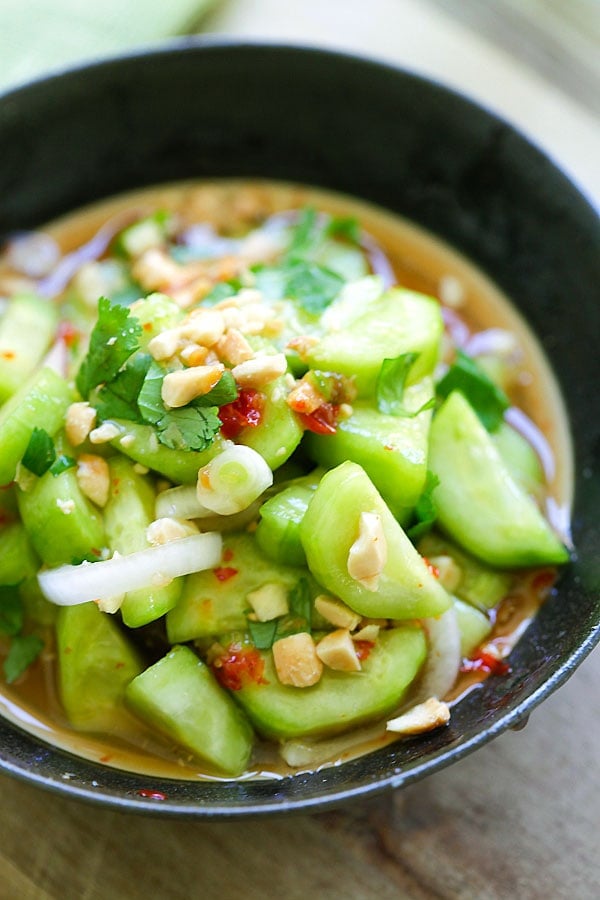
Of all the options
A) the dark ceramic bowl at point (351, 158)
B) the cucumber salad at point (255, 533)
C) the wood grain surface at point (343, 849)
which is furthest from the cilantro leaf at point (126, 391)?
the dark ceramic bowl at point (351, 158)

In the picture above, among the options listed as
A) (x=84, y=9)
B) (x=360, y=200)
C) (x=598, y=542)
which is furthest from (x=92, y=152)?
(x=598, y=542)

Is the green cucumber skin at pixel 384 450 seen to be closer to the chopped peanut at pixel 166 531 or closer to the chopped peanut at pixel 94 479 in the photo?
the chopped peanut at pixel 166 531

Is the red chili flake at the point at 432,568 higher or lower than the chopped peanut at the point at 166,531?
higher

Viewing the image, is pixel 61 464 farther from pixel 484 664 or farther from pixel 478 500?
pixel 484 664

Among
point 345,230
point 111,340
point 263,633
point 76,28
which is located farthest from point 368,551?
point 76,28

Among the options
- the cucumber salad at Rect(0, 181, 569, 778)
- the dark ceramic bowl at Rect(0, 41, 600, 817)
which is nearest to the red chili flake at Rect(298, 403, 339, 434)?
the cucumber salad at Rect(0, 181, 569, 778)

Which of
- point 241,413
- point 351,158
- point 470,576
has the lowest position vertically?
point 470,576
